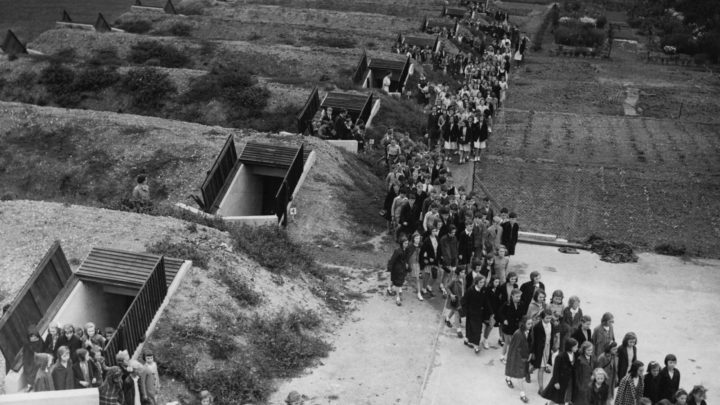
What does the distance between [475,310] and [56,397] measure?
716 centimetres

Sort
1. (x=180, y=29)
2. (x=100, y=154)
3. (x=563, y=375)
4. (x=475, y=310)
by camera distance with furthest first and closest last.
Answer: (x=180, y=29)
(x=100, y=154)
(x=475, y=310)
(x=563, y=375)

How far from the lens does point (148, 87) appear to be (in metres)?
34.2

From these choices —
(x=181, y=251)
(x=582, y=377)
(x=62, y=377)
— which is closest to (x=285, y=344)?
(x=181, y=251)

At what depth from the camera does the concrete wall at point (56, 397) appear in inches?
504

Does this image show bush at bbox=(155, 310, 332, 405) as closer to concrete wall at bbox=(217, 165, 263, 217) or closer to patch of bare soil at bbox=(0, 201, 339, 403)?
patch of bare soil at bbox=(0, 201, 339, 403)

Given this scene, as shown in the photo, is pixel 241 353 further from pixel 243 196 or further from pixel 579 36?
pixel 579 36

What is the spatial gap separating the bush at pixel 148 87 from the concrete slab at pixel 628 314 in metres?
17.6

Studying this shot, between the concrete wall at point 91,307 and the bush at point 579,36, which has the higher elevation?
the bush at point 579,36

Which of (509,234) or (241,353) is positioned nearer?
(241,353)

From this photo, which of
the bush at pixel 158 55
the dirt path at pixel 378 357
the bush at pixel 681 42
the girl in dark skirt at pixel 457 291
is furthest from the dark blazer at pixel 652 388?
the bush at pixel 681 42

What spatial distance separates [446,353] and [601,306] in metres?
3.94

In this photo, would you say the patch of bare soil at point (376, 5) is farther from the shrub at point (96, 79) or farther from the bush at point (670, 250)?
the bush at point (670, 250)

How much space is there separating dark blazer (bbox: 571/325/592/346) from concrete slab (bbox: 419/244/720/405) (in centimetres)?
122

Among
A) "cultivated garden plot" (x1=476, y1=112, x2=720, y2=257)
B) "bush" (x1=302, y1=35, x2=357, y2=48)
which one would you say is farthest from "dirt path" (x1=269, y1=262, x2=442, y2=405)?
"bush" (x1=302, y1=35, x2=357, y2=48)
